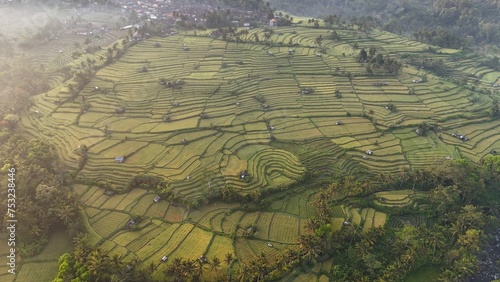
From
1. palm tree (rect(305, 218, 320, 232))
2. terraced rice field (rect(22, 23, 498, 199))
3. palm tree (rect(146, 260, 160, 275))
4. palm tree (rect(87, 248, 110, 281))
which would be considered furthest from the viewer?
terraced rice field (rect(22, 23, 498, 199))

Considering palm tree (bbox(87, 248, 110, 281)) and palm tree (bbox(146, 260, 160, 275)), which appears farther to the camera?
palm tree (bbox(146, 260, 160, 275))

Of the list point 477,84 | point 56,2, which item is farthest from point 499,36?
point 56,2

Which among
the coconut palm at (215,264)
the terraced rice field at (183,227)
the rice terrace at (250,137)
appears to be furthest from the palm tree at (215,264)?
the terraced rice field at (183,227)

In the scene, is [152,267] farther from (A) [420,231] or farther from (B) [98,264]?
(A) [420,231]

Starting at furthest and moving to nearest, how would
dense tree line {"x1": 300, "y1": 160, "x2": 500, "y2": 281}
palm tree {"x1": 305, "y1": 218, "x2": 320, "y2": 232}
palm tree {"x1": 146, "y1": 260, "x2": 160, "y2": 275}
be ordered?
palm tree {"x1": 305, "y1": 218, "x2": 320, "y2": 232} < dense tree line {"x1": 300, "y1": 160, "x2": 500, "y2": 281} < palm tree {"x1": 146, "y1": 260, "x2": 160, "y2": 275}

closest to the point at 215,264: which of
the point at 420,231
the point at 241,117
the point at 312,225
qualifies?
the point at 312,225

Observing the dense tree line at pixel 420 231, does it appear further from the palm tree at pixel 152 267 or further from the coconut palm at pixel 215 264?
the palm tree at pixel 152 267

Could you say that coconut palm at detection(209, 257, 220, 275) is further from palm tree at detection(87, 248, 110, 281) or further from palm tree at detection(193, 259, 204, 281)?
palm tree at detection(87, 248, 110, 281)

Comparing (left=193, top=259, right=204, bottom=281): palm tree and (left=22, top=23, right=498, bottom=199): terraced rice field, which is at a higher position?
(left=22, top=23, right=498, bottom=199): terraced rice field

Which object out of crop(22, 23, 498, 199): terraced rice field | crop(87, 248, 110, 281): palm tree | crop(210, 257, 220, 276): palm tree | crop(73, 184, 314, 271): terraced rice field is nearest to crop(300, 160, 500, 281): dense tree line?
crop(73, 184, 314, 271): terraced rice field
